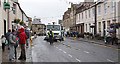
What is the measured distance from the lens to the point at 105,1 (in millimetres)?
41844

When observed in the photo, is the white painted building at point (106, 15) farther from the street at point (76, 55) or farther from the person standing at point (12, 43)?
the person standing at point (12, 43)

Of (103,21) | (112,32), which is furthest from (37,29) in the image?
(112,32)

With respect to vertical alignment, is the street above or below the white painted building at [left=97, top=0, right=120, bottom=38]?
below

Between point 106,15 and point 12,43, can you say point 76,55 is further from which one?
point 106,15

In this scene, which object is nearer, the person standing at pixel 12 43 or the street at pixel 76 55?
the person standing at pixel 12 43

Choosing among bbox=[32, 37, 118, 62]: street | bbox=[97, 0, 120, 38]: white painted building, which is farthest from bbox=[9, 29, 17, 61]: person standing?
bbox=[97, 0, 120, 38]: white painted building

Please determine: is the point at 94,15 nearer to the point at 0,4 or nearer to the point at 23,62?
the point at 0,4

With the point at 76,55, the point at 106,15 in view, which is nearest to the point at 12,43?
the point at 76,55

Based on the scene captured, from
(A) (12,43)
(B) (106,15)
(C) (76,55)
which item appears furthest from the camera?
(B) (106,15)

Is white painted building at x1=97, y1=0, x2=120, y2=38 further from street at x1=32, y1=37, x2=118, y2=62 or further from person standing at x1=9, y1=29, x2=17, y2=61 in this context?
person standing at x1=9, y1=29, x2=17, y2=61

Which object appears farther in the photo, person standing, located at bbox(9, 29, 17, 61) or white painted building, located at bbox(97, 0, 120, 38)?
white painted building, located at bbox(97, 0, 120, 38)

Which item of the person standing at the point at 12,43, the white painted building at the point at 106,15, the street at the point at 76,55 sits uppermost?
the white painted building at the point at 106,15

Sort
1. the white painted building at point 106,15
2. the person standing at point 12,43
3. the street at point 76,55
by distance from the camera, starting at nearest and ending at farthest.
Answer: the person standing at point 12,43, the street at point 76,55, the white painted building at point 106,15

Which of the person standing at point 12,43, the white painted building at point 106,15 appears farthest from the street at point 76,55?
the white painted building at point 106,15
